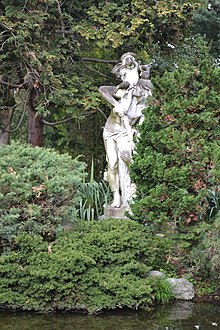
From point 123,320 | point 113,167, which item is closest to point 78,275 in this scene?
point 123,320

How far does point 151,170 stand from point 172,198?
0.39 m

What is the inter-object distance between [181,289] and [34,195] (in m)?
1.90

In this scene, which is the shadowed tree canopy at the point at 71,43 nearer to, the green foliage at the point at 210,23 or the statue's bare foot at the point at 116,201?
the green foliage at the point at 210,23

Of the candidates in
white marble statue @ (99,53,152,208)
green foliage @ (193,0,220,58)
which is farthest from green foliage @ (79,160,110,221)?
green foliage @ (193,0,220,58)

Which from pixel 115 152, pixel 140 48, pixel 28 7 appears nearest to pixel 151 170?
pixel 115 152

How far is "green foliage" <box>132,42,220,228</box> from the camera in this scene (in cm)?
527

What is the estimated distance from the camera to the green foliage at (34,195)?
16.8 ft

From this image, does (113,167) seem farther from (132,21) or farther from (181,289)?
(132,21)

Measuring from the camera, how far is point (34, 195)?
5.40 metres

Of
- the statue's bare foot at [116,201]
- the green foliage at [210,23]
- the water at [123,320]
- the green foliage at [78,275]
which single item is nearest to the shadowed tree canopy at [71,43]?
the green foliage at [210,23]

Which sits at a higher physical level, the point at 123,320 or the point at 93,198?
the point at 93,198

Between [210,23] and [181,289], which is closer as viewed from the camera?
[181,289]

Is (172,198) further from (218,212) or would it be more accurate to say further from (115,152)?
(115,152)

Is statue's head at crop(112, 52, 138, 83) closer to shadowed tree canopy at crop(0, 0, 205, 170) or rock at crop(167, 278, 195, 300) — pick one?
shadowed tree canopy at crop(0, 0, 205, 170)
